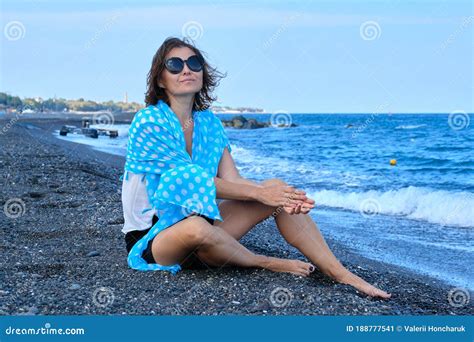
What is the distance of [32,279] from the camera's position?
182 inches

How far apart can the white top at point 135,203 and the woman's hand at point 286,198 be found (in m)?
0.80

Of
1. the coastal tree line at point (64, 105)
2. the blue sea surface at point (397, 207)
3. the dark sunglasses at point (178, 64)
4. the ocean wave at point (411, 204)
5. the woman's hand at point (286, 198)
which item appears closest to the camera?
the woman's hand at point (286, 198)

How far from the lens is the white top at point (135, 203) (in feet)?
15.2

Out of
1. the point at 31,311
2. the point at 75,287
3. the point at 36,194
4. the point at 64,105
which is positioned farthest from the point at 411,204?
the point at 64,105

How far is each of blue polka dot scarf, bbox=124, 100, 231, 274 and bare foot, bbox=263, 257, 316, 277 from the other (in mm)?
635

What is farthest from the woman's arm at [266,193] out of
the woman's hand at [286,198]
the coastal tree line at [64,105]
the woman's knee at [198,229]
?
the coastal tree line at [64,105]

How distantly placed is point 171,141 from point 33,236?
2.39m

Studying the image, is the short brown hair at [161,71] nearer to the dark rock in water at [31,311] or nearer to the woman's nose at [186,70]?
the woman's nose at [186,70]

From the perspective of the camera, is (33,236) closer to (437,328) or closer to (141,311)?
(141,311)

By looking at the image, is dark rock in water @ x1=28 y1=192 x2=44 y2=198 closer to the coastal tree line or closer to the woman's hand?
the woman's hand

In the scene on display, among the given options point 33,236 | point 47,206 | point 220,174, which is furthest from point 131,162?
point 47,206

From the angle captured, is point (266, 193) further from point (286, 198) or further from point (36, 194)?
point (36, 194)

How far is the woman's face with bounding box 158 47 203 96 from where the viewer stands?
4.66 meters

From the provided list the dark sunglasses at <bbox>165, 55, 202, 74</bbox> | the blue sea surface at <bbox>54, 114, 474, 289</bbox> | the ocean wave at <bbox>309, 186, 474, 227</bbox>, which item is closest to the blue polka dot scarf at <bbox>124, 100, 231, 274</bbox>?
the dark sunglasses at <bbox>165, 55, 202, 74</bbox>
